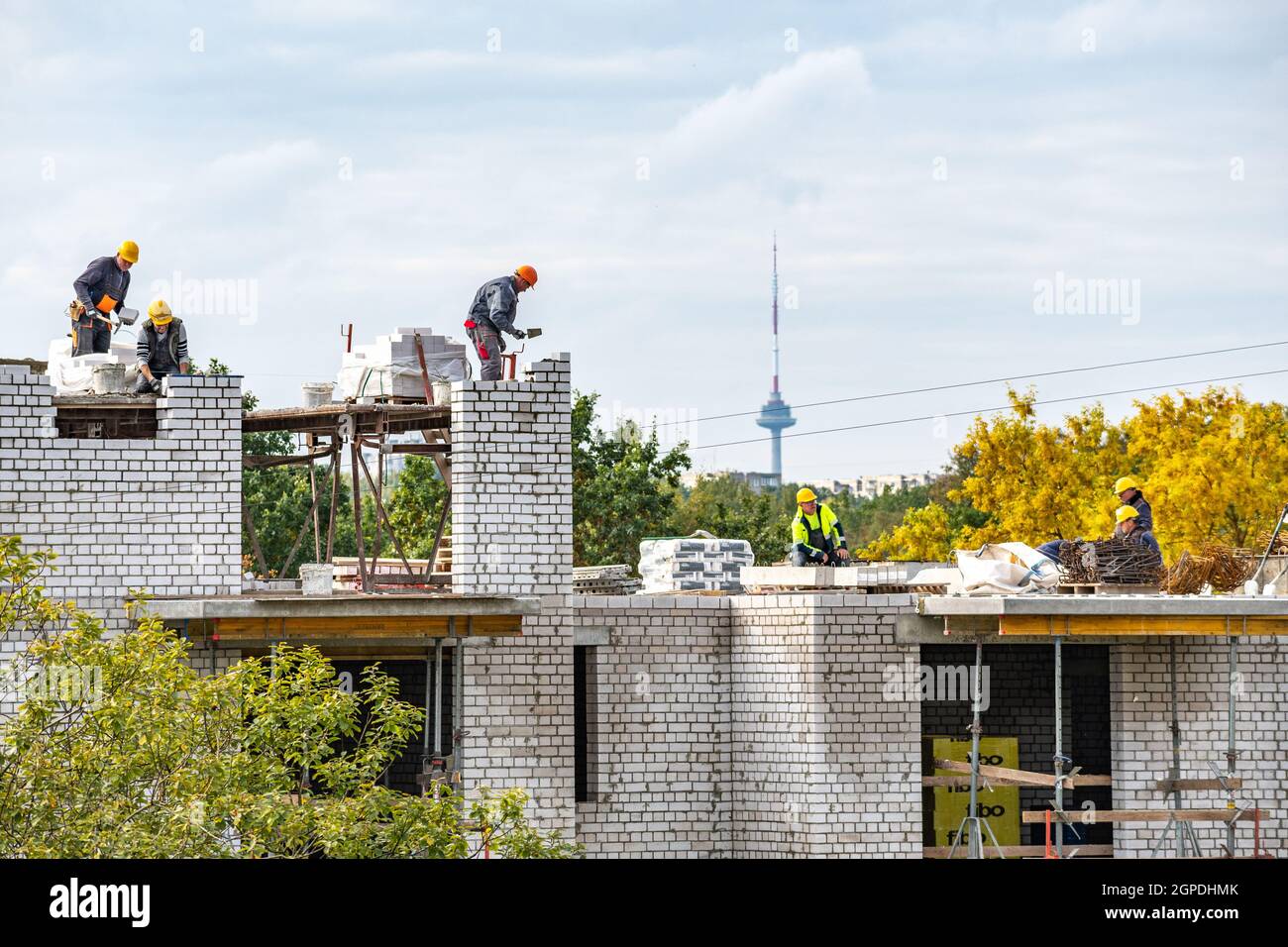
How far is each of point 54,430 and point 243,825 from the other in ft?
19.3

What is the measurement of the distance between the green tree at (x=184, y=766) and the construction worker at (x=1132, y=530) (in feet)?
25.9

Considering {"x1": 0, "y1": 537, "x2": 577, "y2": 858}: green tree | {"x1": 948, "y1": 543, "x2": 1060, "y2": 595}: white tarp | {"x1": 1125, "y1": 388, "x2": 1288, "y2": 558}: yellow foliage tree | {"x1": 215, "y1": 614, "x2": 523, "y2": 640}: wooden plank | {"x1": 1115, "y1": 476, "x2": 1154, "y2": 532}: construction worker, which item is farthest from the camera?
{"x1": 1125, "y1": 388, "x2": 1288, "y2": 558}: yellow foliage tree

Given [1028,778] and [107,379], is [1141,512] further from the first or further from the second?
[107,379]

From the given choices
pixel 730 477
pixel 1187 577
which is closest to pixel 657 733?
pixel 1187 577

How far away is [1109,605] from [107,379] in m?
10.1

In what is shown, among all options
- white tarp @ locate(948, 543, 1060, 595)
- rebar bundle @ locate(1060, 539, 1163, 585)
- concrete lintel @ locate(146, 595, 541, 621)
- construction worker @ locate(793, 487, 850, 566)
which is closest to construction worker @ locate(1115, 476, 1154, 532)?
rebar bundle @ locate(1060, 539, 1163, 585)

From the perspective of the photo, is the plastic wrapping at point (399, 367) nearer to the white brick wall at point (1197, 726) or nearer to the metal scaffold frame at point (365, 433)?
the metal scaffold frame at point (365, 433)

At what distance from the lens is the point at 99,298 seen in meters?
17.4

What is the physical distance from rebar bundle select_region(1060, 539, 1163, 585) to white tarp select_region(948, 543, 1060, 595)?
0.20m

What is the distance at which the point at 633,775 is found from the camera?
56.4 ft

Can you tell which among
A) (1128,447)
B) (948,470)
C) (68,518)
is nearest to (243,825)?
(68,518)

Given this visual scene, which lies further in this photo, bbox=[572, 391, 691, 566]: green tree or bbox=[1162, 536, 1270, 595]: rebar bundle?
bbox=[572, 391, 691, 566]: green tree

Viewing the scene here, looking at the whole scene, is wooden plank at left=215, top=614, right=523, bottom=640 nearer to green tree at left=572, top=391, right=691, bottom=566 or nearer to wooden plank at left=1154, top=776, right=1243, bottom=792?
wooden plank at left=1154, top=776, right=1243, bottom=792

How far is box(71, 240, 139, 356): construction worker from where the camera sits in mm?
17250
